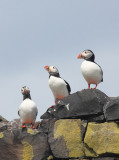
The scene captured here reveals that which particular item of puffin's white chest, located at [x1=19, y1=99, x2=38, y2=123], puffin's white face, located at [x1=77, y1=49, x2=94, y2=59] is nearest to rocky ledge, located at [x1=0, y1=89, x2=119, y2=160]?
puffin's white chest, located at [x1=19, y1=99, x2=38, y2=123]

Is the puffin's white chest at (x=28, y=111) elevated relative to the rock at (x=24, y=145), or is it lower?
elevated

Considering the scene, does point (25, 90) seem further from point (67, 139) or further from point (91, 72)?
point (67, 139)

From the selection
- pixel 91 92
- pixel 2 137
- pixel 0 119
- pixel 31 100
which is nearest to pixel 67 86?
pixel 31 100

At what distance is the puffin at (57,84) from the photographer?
315 inches

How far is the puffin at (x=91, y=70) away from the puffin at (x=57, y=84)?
793mm

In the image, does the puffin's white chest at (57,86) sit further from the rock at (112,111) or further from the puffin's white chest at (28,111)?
the rock at (112,111)

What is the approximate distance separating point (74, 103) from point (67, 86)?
134 cm

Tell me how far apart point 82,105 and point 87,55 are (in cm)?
141

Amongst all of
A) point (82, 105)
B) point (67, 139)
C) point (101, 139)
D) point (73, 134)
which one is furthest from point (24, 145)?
point (101, 139)

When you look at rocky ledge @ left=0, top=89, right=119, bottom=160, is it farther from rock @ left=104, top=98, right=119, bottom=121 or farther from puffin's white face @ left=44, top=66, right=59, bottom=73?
puffin's white face @ left=44, top=66, right=59, bottom=73

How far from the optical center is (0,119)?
1116 centimetres

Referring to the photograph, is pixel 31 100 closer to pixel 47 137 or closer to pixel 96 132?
pixel 47 137

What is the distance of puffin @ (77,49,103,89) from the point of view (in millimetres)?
7312

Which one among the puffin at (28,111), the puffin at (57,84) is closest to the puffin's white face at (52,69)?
the puffin at (57,84)
